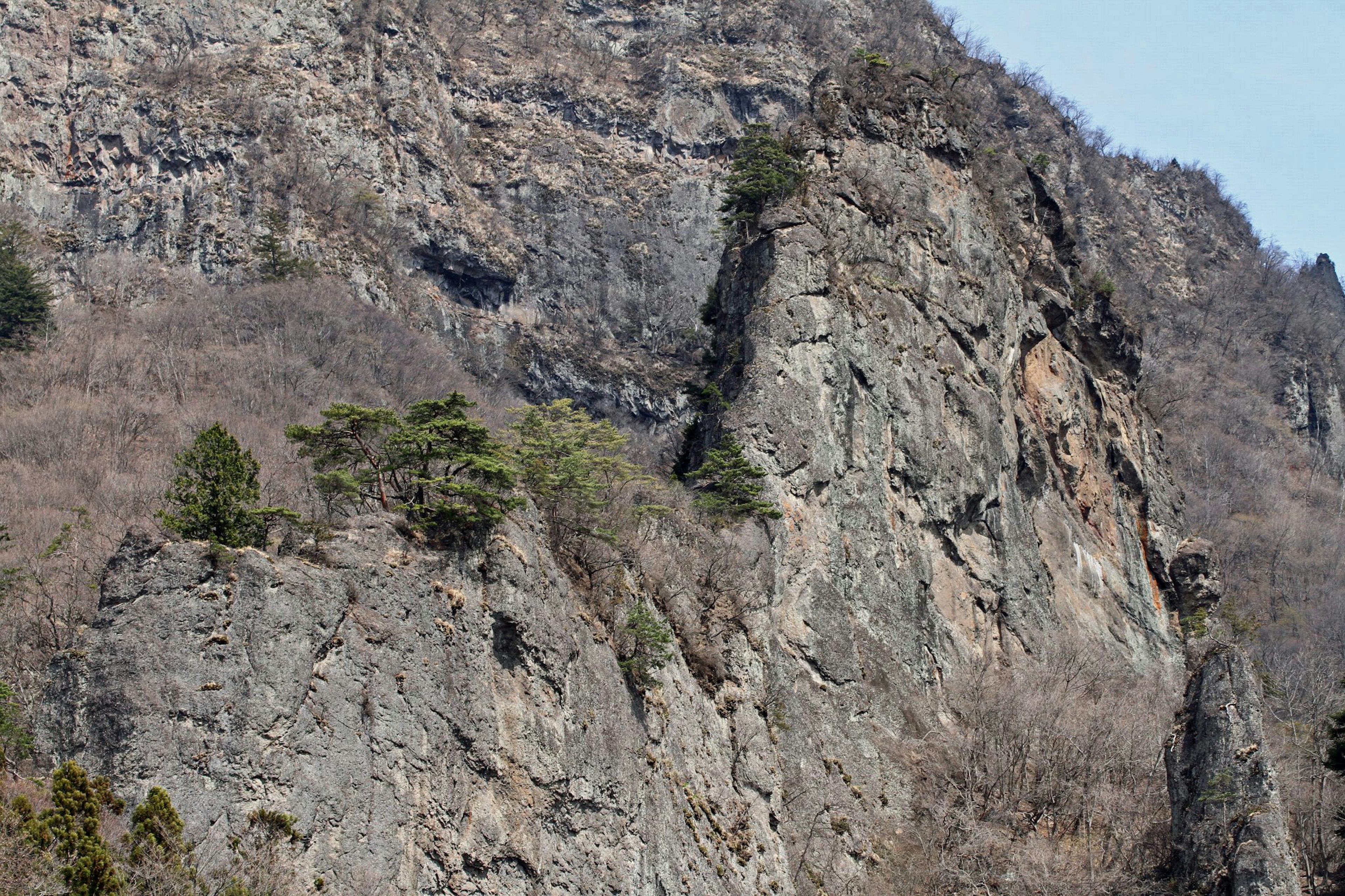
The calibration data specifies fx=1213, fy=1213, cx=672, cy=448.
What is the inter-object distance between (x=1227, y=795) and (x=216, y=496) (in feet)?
73.6

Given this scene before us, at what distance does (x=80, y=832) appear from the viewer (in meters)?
14.1

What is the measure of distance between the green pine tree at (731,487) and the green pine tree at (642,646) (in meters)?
6.92

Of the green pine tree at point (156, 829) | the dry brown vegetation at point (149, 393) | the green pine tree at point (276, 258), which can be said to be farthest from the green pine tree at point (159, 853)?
the green pine tree at point (276, 258)

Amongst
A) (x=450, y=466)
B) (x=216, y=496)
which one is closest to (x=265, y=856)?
(x=216, y=496)

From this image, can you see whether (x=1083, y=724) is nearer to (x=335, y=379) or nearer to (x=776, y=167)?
(x=776, y=167)

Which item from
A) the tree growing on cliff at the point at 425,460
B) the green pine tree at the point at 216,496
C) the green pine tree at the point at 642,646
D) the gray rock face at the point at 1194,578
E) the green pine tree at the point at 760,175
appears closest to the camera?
the green pine tree at the point at 216,496

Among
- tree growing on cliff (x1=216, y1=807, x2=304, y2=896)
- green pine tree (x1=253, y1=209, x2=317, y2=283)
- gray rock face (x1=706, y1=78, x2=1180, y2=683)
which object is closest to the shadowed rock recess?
gray rock face (x1=706, y1=78, x2=1180, y2=683)

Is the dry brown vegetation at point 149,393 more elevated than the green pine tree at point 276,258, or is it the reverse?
the green pine tree at point 276,258

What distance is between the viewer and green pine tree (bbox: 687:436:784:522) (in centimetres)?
3169

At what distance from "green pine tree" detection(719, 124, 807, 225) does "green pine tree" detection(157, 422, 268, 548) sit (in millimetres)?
24337

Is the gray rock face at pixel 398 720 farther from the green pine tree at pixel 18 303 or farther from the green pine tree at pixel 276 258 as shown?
the green pine tree at pixel 276 258

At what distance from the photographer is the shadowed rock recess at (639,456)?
59.2 feet

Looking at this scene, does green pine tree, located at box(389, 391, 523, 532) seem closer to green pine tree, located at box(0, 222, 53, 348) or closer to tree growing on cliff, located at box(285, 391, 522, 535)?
tree growing on cliff, located at box(285, 391, 522, 535)

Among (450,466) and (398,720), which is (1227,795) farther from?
(398,720)
